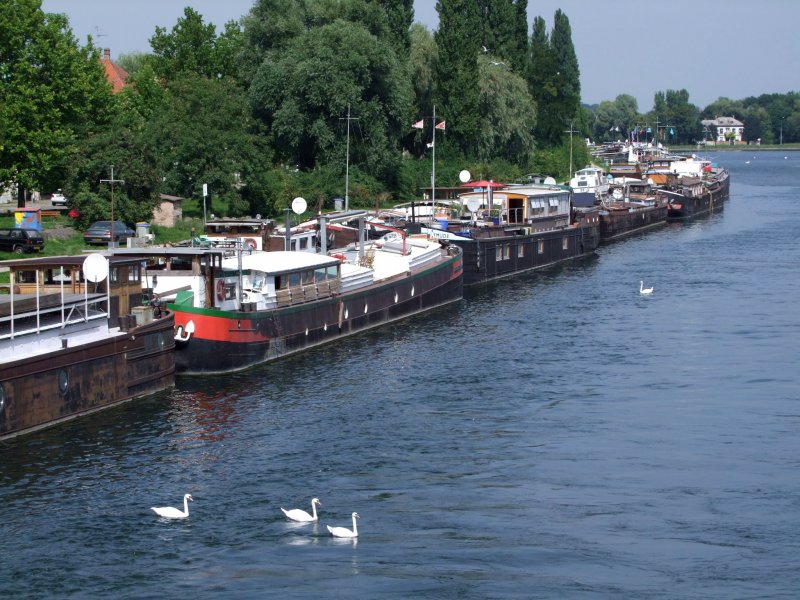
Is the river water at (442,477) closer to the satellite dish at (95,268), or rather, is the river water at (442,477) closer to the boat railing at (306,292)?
the boat railing at (306,292)

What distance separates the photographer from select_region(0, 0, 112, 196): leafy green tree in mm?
80438

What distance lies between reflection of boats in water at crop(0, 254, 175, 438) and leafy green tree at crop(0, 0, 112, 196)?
35307 millimetres

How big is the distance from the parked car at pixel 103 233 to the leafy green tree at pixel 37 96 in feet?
24.5

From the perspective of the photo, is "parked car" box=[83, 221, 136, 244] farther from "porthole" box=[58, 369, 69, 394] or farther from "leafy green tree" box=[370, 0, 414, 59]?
"leafy green tree" box=[370, 0, 414, 59]

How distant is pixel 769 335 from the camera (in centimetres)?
6050

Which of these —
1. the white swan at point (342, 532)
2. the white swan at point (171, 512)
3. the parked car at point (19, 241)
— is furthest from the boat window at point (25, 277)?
the parked car at point (19, 241)

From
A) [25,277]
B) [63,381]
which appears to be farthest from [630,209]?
[63,381]

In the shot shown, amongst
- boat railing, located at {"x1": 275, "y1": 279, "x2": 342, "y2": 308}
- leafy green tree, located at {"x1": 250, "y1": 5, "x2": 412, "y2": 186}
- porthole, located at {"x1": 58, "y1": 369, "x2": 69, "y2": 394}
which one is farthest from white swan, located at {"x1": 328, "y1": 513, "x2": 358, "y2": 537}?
leafy green tree, located at {"x1": 250, "y1": 5, "x2": 412, "y2": 186}

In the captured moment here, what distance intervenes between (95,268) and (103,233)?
32.5m

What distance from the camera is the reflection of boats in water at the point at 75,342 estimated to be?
3981 centimetres

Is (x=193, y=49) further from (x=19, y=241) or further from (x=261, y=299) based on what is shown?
(x=261, y=299)

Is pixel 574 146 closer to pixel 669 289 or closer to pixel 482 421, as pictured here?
pixel 669 289

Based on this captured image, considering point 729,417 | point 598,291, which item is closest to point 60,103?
point 598,291

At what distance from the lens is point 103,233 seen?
74.7 metres
